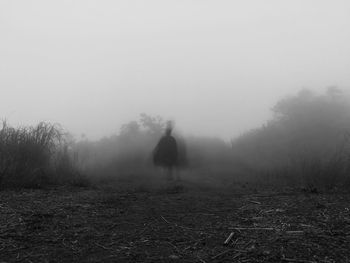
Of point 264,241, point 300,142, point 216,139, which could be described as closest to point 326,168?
point 264,241

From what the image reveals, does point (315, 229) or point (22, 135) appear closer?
point (315, 229)

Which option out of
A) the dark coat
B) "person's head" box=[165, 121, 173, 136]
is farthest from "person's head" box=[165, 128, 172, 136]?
the dark coat

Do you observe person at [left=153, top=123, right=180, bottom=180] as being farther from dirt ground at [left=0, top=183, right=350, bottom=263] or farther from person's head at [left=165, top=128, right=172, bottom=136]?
dirt ground at [left=0, top=183, right=350, bottom=263]

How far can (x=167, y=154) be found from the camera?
12617 millimetres

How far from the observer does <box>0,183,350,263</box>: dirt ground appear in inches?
147

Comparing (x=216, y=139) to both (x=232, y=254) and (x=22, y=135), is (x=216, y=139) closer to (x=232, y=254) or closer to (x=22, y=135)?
(x=22, y=135)

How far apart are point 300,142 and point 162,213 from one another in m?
12.2

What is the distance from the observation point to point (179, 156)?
43.3ft

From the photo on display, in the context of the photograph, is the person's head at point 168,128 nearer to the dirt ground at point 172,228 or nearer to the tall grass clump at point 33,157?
the tall grass clump at point 33,157

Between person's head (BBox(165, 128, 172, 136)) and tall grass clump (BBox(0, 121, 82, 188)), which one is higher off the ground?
person's head (BBox(165, 128, 172, 136))

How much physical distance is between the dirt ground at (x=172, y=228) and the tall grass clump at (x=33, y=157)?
2.71 feet

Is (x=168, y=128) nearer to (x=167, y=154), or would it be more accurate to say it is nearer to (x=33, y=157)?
(x=167, y=154)

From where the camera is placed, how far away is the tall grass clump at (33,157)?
299 inches

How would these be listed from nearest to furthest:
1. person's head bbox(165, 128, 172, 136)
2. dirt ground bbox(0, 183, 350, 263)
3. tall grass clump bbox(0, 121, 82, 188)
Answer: dirt ground bbox(0, 183, 350, 263)
tall grass clump bbox(0, 121, 82, 188)
person's head bbox(165, 128, 172, 136)
